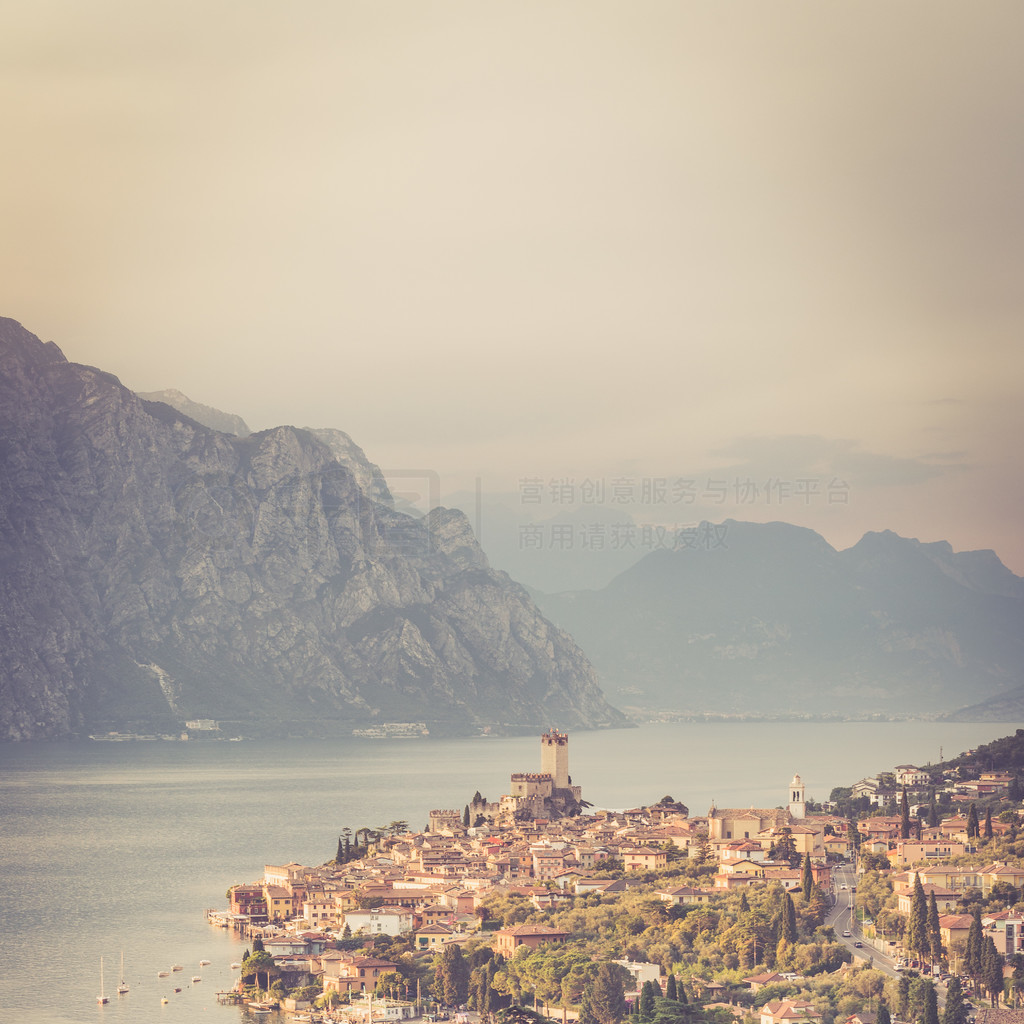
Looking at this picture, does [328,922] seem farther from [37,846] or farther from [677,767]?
[677,767]

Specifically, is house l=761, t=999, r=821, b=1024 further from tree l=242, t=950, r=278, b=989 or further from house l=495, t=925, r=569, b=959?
tree l=242, t=950, r=278, b=989

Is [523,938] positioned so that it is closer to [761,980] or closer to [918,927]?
[761,980]

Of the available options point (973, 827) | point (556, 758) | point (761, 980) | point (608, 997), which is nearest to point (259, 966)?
point (608, 997)

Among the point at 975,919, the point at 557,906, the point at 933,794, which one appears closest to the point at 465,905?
the point at 557,906

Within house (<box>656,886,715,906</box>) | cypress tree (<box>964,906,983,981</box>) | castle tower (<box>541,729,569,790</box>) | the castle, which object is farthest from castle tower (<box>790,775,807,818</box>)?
cypress tree (<box>964,906,983,981</box>)

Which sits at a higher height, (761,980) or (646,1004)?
(761,980)

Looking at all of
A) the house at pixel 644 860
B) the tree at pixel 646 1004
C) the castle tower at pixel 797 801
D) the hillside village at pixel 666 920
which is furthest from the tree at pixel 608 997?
the castle tower at pixel 797 801
